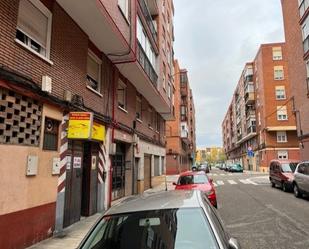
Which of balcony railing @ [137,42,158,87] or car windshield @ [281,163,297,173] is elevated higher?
balcony railing @ [137,42,158,87]

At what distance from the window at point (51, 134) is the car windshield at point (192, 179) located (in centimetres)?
574

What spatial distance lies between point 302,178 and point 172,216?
43.5ft

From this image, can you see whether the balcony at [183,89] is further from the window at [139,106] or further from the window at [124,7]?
the window at [124,7]

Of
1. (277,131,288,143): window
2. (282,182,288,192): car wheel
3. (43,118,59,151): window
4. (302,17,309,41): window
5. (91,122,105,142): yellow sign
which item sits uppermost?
(302,17,309,41): window

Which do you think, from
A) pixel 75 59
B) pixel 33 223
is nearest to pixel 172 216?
pixel 33 223

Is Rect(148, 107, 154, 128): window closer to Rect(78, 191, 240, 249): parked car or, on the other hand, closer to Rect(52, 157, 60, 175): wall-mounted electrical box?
Rect(52, 157, 60, 175): wall-mounted electrical box

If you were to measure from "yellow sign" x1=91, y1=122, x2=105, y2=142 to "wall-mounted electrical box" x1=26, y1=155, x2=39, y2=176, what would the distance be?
10.4 feet

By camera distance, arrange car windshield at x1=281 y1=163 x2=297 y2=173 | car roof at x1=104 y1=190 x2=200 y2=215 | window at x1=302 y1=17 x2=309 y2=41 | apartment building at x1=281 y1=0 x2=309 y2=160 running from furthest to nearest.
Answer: apartment building at x1=281 y1=0 x2=309 y2=160 < window at x1=302 y1=17 x2=309 y2=41 < car windshield at x1=281 y1=163 x2=297 y2=173 < car roof at x1=104 y1=190 x2=200 y2=215

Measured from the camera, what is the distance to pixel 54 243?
7.05m

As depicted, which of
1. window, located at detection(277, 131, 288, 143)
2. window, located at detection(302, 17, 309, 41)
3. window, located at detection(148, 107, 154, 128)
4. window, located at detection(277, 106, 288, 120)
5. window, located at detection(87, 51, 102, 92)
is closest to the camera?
window, located at detection(87, 51, 102, 92)

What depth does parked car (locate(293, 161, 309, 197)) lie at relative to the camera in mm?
13969

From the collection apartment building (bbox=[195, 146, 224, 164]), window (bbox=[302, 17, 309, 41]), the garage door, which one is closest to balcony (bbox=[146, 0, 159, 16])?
the garage door

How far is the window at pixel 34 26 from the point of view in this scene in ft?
23.1

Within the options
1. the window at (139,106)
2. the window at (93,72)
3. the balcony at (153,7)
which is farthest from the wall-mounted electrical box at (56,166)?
the balcony at (153,7)
